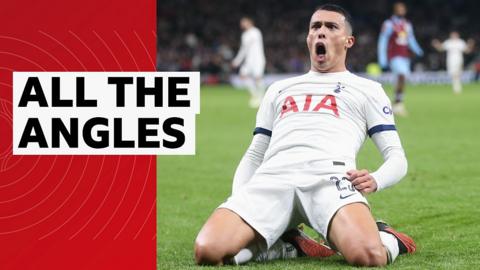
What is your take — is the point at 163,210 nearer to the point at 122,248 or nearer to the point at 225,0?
the point at 122,248

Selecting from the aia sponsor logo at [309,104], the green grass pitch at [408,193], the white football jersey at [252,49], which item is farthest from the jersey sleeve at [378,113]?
the white football jersey at [252,49]

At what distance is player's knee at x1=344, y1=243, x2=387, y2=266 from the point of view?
19.5 feet

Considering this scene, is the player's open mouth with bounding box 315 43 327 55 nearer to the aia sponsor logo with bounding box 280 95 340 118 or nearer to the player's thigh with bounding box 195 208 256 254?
the aia sponsor logo with bounding box 280 95 340 118

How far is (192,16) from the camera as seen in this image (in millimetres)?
51188

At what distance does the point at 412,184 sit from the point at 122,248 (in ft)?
15.3

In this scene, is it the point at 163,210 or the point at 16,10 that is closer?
the point at 16,10

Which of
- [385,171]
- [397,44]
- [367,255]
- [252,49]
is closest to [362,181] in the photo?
[385,171]

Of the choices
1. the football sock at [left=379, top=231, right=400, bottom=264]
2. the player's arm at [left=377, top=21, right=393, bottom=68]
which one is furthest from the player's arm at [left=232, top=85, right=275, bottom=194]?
the player's arm at [left=377, top=21, right=393, bottom=68]

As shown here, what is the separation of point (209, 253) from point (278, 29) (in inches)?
1785

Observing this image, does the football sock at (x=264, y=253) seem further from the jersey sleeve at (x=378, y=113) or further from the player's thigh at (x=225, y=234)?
the jersey sleeve at (x=378, y=113)

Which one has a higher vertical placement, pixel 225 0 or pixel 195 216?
pixel 225 0

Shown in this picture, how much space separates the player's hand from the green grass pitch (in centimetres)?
47

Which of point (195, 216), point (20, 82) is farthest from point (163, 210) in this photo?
point (20, 82)

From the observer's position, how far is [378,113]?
6613 millimetres
